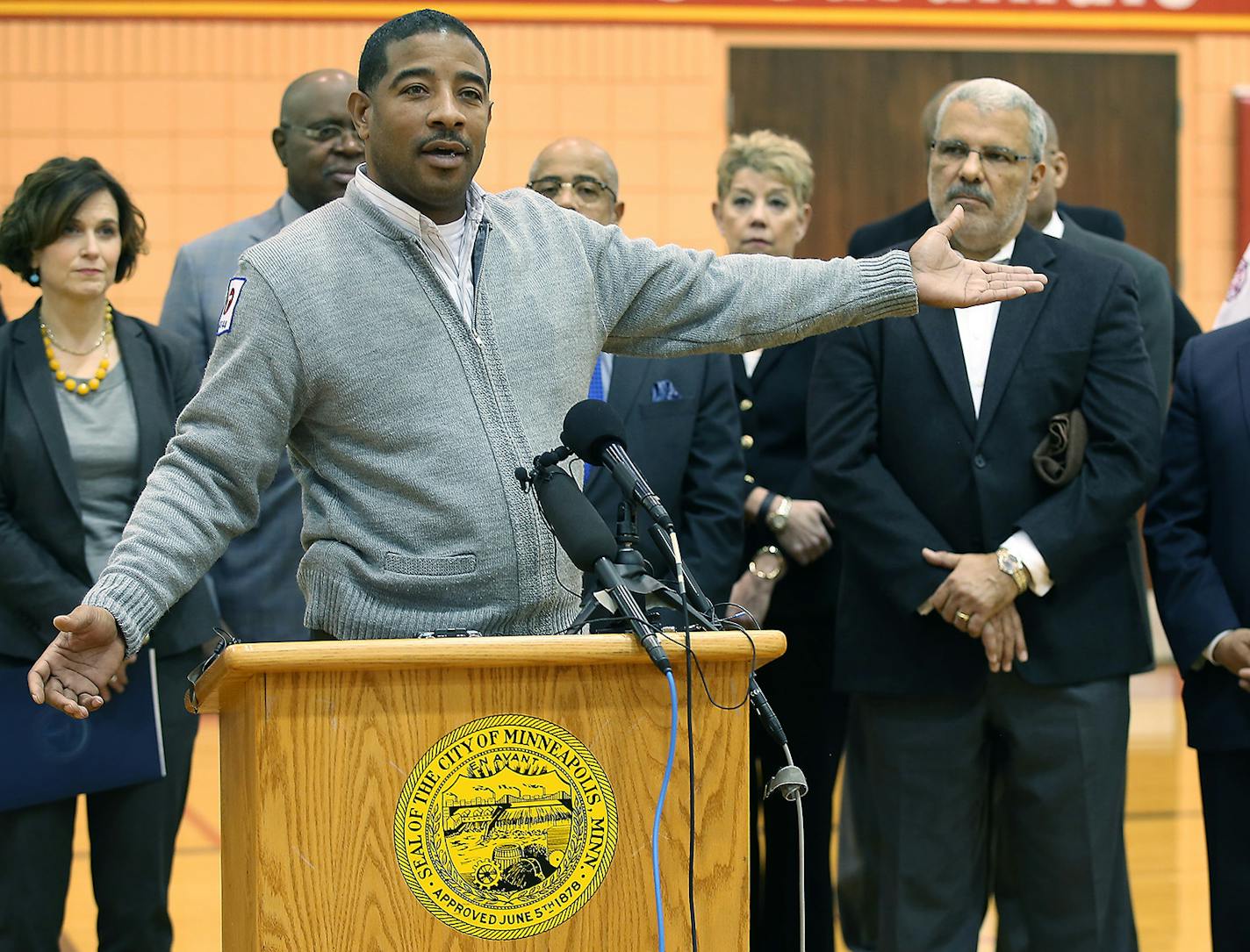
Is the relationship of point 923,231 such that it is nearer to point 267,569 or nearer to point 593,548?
point 267,569

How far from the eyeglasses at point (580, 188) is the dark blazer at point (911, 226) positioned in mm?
656

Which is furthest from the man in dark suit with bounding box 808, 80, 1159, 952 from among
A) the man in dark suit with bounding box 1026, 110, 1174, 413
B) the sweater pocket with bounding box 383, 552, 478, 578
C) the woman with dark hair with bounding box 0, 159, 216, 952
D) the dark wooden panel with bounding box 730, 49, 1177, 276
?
the dark wooden panel with bounding box 730, 49, 1177, 276

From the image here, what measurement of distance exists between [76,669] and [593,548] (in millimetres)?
691

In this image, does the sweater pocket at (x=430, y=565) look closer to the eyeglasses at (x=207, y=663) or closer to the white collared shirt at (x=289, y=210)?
the eyeglasses at (x=207, y=663)

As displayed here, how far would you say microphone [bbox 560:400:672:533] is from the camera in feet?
6.03

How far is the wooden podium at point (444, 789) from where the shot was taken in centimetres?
185

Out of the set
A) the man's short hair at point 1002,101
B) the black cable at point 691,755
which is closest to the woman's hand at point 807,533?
the man's short hair at point 1002,101

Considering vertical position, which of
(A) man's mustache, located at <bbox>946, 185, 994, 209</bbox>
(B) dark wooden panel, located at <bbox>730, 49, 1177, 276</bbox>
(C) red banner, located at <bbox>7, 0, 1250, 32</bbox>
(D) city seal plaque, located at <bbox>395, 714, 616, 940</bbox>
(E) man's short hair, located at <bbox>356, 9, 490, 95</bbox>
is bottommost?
(D) city seal plaque, located at <bbox>395, 714, 616, 940</bbox>

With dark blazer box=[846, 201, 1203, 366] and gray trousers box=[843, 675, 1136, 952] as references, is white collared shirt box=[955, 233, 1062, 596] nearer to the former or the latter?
gray trousers box=[843, 675, 1136, 952]

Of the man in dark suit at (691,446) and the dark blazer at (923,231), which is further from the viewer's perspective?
the dark blazer at (923,231)

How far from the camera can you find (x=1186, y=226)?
807 cm

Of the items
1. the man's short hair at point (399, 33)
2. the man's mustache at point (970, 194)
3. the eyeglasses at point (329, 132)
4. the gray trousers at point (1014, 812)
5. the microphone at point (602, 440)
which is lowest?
the gray trousers at point (1014, 812)

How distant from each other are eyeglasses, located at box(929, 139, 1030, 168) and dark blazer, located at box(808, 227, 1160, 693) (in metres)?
0.17

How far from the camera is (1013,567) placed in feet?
9.66
